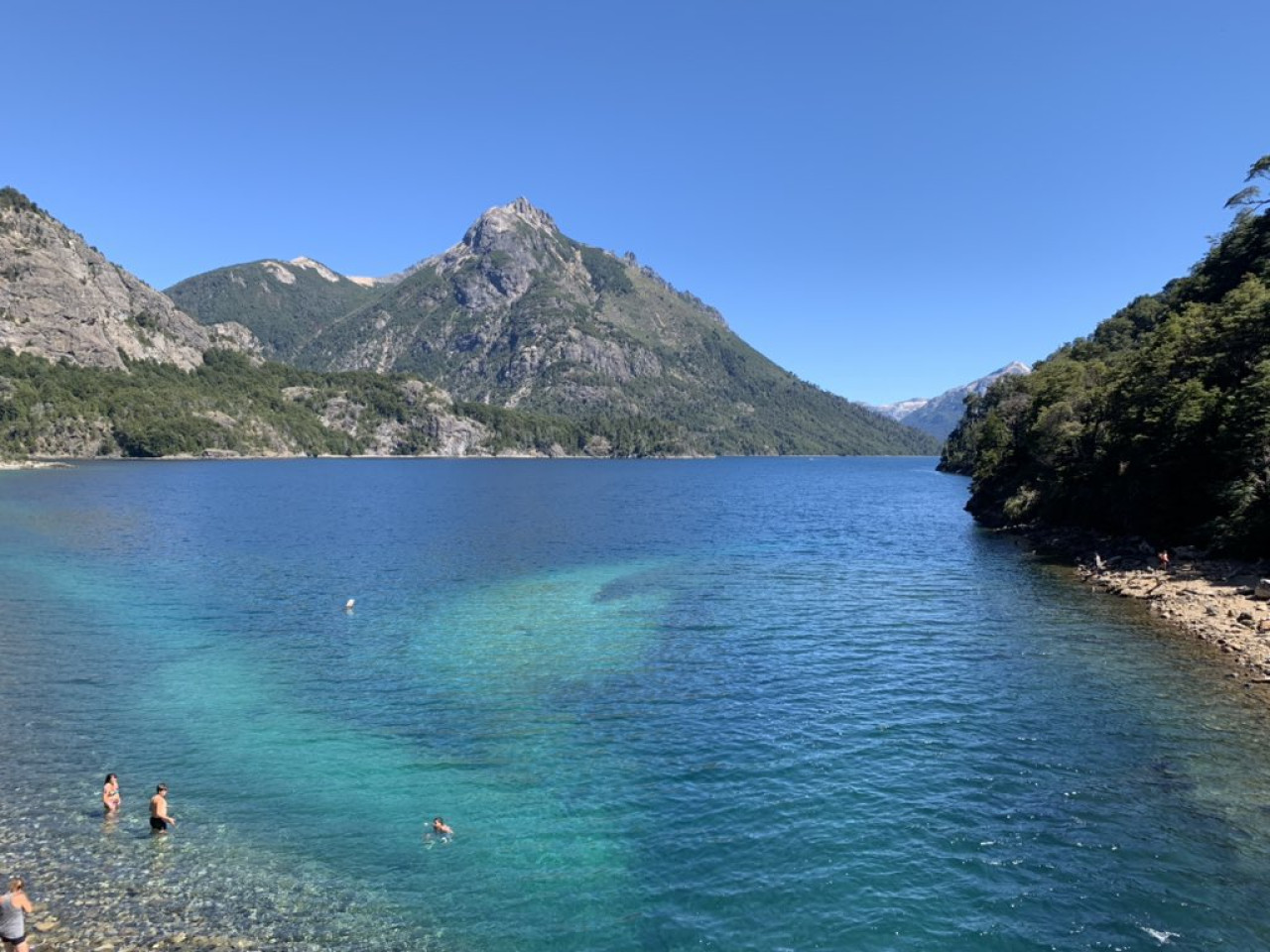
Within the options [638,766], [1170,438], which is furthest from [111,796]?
[1170,438]

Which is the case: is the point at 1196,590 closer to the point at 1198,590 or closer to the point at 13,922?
the point at 1198,590

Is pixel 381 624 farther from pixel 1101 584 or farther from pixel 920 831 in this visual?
pixel 1101 584

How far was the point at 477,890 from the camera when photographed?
66.1 ft

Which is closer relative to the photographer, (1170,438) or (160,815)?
(160,815)

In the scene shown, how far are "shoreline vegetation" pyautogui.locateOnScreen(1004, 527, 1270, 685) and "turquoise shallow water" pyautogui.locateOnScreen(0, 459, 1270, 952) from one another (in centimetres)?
219

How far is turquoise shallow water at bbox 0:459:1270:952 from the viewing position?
19.0 m

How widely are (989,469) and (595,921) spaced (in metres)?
116

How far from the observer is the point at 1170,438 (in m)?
65.2

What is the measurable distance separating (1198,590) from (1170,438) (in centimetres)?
1950

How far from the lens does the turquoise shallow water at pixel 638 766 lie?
19.0 m

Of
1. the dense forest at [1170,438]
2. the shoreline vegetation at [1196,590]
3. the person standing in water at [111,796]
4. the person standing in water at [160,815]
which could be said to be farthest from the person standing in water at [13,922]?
the dense forest at [1170,438]

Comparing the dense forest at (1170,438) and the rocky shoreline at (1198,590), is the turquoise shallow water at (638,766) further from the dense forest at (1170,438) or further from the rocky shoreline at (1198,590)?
the dense forest at (1170,438)

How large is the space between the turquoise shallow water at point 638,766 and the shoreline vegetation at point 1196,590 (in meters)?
2.19

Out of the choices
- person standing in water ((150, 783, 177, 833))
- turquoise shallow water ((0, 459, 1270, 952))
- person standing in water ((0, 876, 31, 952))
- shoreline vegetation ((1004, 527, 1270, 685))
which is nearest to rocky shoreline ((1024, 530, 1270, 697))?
shoreline vegetation ((1004, 527, 1270, 685))
